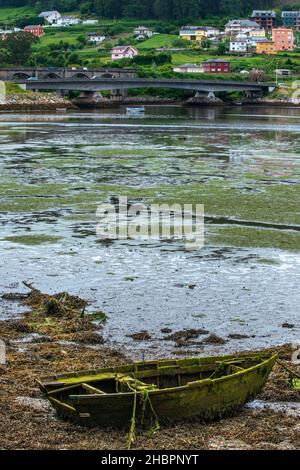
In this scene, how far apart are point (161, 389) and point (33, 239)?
18.5 metres

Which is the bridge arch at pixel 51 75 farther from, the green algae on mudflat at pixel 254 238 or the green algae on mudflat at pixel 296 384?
the green algae on mudflat at pixel 296 384

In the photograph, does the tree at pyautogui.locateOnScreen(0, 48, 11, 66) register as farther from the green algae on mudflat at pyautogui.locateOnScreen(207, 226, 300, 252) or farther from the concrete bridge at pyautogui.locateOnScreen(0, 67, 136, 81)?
the green algae on mudflat at pyautogui.locateOnScreen(207, 226, 300, 252)

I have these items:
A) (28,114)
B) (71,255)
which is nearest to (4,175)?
(71,255)

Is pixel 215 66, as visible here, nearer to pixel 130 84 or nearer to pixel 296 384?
pixel 130 84

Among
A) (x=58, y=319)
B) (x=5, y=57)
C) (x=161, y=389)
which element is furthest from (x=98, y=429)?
(x=5, y=57)

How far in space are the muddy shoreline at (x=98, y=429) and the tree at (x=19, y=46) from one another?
6704 inches

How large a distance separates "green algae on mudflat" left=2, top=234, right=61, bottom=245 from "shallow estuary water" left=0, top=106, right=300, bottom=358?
12 centimetres

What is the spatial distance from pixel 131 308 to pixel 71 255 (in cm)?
686

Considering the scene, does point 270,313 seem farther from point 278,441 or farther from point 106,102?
point 106,102

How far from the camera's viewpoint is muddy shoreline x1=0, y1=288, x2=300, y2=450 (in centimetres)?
1662

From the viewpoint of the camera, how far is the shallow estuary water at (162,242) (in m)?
25.4

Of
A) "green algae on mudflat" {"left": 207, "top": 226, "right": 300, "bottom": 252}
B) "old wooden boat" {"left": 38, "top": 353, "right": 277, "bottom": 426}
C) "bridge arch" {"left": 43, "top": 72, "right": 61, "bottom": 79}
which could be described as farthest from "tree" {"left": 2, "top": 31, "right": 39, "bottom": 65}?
"old wooden boat" {"left": 38, "top": 353, "right": 277, "bottom": 426}

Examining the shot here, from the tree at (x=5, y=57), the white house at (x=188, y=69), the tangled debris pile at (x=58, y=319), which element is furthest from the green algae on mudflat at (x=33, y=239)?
the white house at (x=188, y=69)

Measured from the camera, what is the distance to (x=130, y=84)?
15538 centimetres
